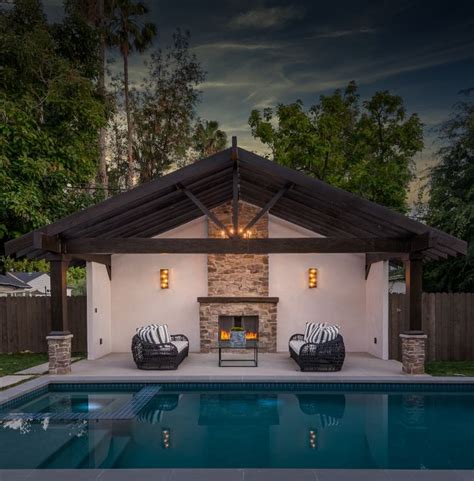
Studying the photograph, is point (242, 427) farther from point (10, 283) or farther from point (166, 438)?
point (10, 283)

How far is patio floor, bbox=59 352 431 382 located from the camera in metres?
9.53

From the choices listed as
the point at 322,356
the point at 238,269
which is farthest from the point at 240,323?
the point at 322,356

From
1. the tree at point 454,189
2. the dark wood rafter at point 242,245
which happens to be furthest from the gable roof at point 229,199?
the tree at point 454,189

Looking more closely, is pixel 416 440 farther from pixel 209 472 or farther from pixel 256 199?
pixel 256 199

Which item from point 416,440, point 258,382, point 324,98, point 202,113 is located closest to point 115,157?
point 202,113

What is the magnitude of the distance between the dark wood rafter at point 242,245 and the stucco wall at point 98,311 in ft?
7.70

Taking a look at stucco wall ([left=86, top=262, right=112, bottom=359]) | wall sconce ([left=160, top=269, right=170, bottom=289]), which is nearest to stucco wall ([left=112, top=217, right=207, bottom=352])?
wall sconce ([left=160, top=269, right=170, bottom=289])

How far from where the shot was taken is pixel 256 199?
12.9 m

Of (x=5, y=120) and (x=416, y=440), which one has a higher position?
(x=5, y=120)

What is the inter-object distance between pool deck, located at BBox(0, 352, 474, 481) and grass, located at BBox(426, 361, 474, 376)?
1.99 feet

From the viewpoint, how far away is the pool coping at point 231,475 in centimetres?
475

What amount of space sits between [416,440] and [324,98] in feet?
59.5

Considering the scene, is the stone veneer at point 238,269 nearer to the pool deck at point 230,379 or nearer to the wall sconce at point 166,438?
the pool deck at point 230,379

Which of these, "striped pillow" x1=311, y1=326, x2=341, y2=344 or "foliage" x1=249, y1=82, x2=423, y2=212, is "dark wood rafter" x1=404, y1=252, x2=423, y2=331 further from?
"foliage" x1=249, y1=82, x2=423, y2=212
